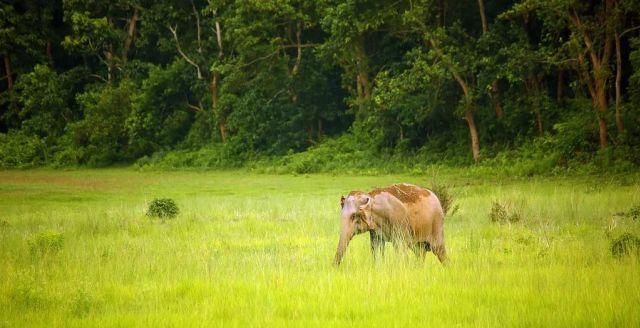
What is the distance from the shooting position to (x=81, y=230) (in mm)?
15414

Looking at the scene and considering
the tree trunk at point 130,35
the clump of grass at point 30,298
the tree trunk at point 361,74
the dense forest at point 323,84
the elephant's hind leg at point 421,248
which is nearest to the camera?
the clump of grass at point 30,298

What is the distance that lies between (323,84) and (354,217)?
100ft

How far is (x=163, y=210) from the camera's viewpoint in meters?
17.8

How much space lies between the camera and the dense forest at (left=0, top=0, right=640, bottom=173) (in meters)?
27.3

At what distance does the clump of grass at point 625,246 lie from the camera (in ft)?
33.3

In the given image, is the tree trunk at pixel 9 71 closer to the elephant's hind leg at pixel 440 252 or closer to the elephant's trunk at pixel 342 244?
the elephant's hind leg at pixel 440 252

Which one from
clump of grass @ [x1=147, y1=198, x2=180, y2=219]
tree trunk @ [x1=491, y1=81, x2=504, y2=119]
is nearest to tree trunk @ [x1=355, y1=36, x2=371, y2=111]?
tree trunk @ [x1=491, y1=81, x2=504, y2=119]

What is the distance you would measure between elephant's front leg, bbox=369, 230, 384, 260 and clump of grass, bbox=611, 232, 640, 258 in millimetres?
3029

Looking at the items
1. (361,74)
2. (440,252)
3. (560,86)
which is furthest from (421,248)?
(361,74)

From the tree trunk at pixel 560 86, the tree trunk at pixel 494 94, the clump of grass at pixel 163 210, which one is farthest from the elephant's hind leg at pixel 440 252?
the tree trunk at pixel 560 86

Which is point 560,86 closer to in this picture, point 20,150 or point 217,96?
point 217,96

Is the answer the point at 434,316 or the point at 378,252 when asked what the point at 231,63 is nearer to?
the point at 378,252

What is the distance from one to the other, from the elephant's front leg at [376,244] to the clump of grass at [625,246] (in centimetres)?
303

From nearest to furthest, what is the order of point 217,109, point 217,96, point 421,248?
point 421,248, point 217,109, point 217,96
